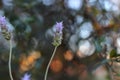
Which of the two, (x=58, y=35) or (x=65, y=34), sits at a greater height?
(x=65, y=34)

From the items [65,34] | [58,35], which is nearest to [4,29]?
[58,35]

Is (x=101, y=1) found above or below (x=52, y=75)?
above

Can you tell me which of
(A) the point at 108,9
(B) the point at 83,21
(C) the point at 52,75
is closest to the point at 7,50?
(C) the point at 52,75

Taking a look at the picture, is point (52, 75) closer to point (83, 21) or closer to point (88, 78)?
point (88, 78)

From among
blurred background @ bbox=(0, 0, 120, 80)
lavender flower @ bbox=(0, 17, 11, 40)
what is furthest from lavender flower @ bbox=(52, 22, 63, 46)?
blurred background @ bbox=(0, 0, 120, 80)

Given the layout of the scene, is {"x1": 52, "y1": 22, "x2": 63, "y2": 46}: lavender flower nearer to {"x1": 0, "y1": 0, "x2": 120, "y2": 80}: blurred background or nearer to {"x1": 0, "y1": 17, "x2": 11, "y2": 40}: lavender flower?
{"x1": 0, "y1": 17, "x2": 11, "y2": 40}: lavender flower

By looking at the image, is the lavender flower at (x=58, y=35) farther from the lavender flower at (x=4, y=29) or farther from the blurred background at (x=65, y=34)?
the blurred background at (x=65, y=34)

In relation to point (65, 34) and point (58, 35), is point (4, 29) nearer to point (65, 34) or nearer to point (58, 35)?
point (58, 35)
